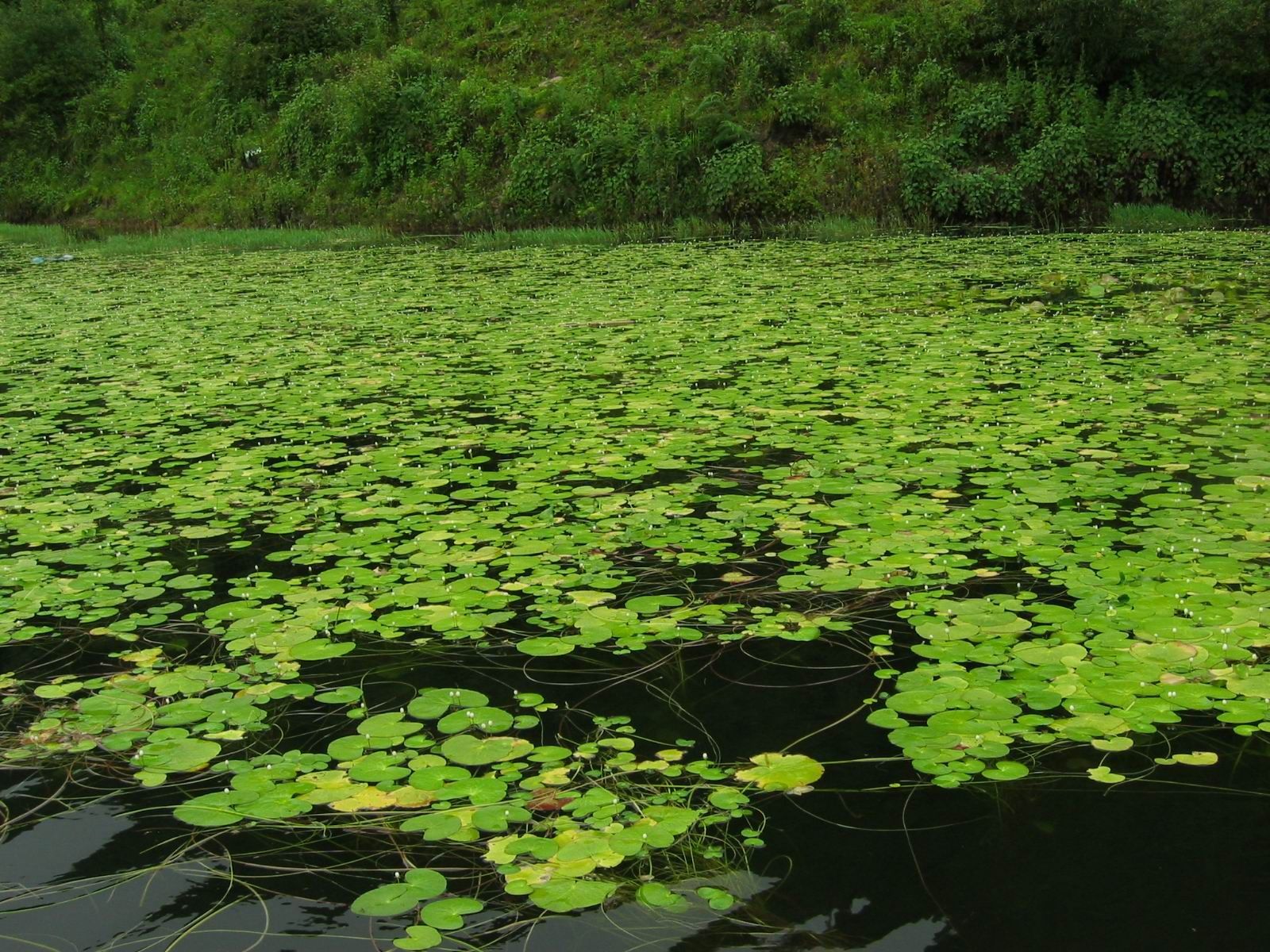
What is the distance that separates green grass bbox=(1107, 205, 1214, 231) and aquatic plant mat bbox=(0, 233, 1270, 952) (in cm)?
1004

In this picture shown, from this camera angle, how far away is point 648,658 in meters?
3.57

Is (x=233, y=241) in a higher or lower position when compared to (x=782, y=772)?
higher

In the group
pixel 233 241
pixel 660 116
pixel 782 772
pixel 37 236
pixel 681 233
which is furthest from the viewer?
pixel 37 236

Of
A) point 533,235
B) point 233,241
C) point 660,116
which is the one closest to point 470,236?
point 533,235

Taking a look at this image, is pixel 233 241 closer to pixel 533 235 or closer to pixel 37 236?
pixel 533 235

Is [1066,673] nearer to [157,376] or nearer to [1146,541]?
[1146,541]

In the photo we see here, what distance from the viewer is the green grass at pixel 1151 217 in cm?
1667

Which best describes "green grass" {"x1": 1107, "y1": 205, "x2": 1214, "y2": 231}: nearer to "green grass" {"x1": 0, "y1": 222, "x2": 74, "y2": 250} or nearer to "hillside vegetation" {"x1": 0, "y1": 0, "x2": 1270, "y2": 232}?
"hillside vegetation" {"x1": 0, "y1": 0, "x2": 1270, "y2": 232}

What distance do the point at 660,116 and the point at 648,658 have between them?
61.4 ft

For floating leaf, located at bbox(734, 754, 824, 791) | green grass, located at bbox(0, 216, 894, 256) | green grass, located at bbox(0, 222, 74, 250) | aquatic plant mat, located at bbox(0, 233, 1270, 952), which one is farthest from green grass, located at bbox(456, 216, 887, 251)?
floating leaf, located at bbox(734, 754, 824, 791)

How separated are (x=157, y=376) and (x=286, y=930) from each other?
6921 mm

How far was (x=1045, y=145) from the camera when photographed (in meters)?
17.9

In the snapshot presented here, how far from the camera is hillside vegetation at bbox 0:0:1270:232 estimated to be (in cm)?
1778

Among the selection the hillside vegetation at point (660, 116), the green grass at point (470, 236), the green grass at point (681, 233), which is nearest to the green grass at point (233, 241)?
the green grass at point (470, 236)
